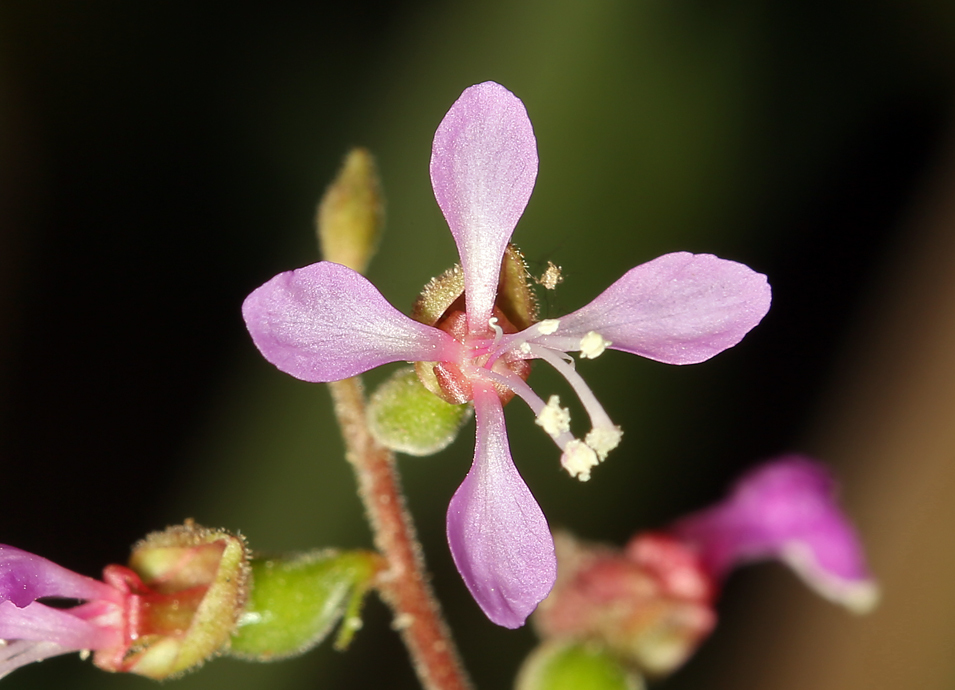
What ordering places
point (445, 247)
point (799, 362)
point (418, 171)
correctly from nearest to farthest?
point (445, 247) → point (418, 171) → point (799, 362)

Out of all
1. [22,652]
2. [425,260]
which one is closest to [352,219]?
[22,652]

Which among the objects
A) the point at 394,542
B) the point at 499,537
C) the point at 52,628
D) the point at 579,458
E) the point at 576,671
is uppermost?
the point at 579,458

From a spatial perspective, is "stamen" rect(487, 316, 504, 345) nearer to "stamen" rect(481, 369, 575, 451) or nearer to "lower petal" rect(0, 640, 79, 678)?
"stamen" rect(481, 369, 575, 451)

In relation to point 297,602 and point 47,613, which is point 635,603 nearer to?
point 297,602

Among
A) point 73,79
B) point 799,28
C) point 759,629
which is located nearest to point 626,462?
point 759,629

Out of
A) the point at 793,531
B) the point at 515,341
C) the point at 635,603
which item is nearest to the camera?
the point at 515,341

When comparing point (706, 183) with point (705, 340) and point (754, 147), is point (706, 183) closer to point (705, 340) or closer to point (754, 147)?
point (754, 147)

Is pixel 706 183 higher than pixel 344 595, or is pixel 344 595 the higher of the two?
pixel 706 183
